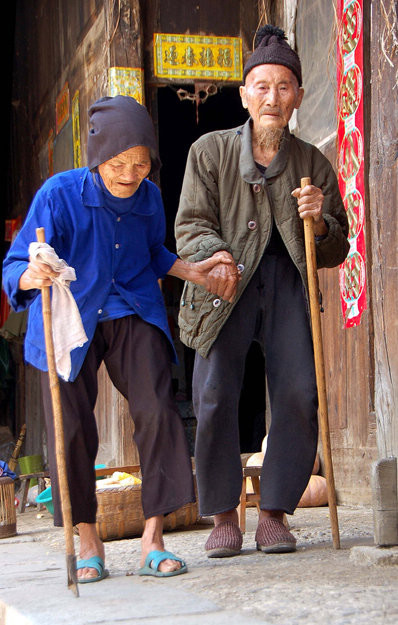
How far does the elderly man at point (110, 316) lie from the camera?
127 inches

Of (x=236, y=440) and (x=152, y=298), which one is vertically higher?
(x=152, y=298)

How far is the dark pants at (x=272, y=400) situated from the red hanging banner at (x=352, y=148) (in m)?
1.72

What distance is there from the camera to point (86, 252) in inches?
132

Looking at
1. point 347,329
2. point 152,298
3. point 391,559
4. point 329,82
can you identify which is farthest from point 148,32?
point 391,559

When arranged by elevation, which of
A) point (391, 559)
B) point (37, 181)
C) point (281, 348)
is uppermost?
point (37, 181)

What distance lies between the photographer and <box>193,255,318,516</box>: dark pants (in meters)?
3.56

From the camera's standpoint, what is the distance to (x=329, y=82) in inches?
230

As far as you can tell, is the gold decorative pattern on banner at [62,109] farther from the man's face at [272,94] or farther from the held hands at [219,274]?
the held hands at [219,274]

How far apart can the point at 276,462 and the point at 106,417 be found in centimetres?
402

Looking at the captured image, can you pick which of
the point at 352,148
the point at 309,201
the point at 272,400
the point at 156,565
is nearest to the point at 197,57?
the point at 352,148

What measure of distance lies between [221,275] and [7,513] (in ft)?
9.81

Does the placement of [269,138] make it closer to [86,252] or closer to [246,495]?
[86,252]

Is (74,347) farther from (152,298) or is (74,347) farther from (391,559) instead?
(391,559)

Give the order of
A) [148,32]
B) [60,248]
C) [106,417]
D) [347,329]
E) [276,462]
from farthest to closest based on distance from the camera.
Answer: [106,417], [148,32], [347,329], [276,462], [60,248]
